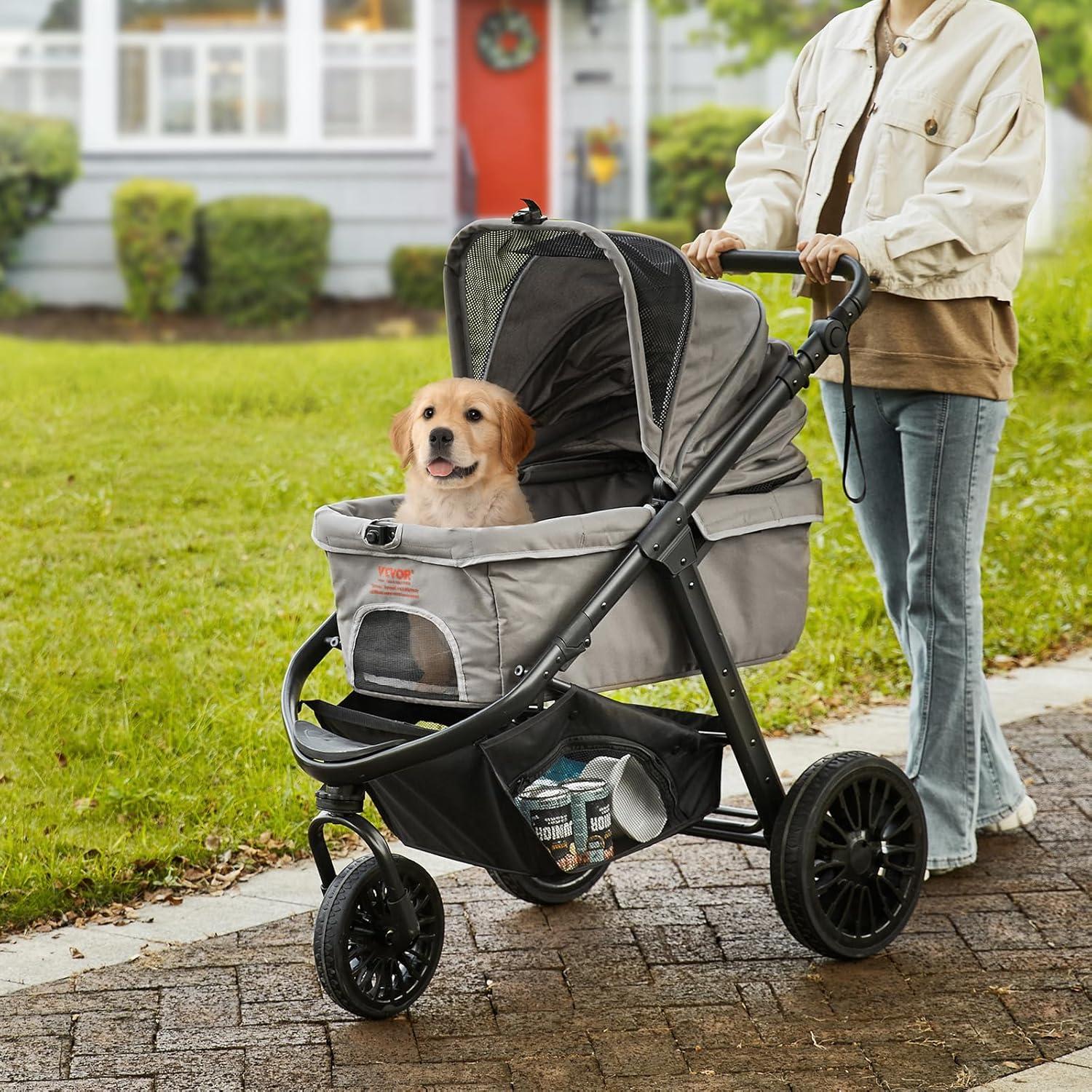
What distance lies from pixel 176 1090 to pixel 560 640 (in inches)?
42.0

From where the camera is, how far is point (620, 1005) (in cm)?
329

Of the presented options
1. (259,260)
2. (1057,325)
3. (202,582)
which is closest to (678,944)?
(202,582)

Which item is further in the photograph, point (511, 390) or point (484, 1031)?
point (511, 390)

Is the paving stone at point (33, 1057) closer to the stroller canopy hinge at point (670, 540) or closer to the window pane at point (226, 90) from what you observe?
the stroller canopy hinge at point (670, 540)

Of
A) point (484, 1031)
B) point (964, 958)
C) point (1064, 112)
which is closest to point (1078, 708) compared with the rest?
point (964, 958)

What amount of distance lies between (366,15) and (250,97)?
1.22 m

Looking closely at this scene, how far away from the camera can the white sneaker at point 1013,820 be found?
417 centimetres

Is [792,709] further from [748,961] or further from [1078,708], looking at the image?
[748,961]

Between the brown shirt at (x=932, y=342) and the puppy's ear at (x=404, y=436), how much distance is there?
102cm

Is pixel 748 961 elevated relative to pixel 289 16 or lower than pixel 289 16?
lower

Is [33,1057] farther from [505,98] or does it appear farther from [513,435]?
[505,98]

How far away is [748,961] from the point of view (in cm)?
349

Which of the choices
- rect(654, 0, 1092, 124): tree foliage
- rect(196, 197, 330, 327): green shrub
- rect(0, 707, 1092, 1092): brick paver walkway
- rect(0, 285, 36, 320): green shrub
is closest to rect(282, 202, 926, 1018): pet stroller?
rect(0, 707, 1092, 1092): brick paver walkway

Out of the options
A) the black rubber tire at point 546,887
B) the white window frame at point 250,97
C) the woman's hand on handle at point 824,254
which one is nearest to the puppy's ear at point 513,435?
the woman's hand on handle at point 824,254
